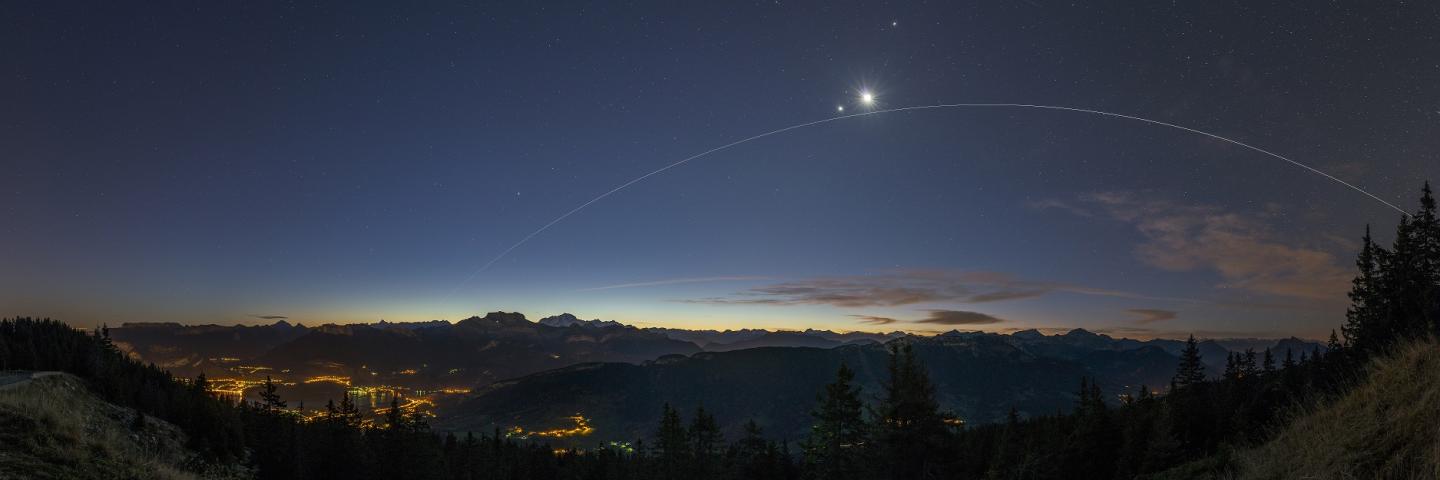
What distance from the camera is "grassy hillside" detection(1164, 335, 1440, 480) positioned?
25.1 feet

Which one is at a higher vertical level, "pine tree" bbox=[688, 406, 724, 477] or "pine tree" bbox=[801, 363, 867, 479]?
"pine tree" bbox=[801, 363, 867, 479]

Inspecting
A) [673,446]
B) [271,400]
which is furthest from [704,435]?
[271,400]

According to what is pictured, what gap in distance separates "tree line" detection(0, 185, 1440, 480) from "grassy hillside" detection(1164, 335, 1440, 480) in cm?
174

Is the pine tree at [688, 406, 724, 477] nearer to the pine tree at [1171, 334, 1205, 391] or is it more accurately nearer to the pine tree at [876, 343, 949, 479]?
the pine tree at [876, 343, 949, 479]

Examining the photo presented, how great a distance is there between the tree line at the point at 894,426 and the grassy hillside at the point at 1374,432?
1.74 m

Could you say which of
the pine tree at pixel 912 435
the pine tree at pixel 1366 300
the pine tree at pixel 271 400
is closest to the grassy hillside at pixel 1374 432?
the pine tree at pixel 912 435

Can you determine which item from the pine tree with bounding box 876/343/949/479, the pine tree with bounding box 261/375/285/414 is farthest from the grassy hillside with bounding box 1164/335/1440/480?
the pine tree with bounding box 261/375/285/414

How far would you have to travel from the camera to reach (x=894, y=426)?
3619 centimetres

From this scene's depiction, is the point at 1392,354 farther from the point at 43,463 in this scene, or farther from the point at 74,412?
the point at 74,412

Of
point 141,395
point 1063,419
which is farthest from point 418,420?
point 1063,419

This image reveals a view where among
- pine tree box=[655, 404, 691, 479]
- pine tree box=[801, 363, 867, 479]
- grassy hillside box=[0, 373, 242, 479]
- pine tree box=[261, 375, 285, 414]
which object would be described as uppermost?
grassy hillside box=[0, 373, 242, 479]

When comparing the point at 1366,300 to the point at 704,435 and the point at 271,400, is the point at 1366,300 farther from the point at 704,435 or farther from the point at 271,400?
the point at 271,400

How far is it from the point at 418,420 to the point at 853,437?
70542 mm

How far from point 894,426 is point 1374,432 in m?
29.4
